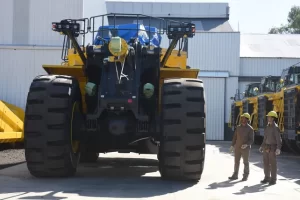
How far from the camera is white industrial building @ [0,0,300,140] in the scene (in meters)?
25.0

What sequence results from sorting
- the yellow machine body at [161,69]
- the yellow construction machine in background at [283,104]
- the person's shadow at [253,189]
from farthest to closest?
1. the yellow construction machine in background at [283,104]
2. the yellow machine body at [161,69]
3. the person's shadow at [253,189]

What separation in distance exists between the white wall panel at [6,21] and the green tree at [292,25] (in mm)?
60208

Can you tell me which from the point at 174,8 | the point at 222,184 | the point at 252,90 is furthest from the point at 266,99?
the point at 174,8

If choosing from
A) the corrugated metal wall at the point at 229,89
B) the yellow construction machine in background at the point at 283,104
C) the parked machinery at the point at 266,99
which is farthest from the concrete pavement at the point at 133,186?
the corrugated metal wall at the point at 229,89

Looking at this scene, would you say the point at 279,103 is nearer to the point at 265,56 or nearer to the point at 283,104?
the point at 283,104

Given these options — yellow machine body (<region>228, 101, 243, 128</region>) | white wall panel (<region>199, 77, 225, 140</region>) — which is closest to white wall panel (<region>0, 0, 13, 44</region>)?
yellow machine body (<region>228, 101, 243, 128</region>)

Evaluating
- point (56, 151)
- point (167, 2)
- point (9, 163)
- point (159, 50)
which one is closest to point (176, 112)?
point (159, 50)

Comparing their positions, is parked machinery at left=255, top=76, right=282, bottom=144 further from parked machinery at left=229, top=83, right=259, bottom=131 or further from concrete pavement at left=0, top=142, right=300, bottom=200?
concrete pavement at left=0, top=142, right=300, bottom=200

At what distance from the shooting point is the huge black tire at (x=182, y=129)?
32.8 feet

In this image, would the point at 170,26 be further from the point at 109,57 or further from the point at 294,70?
the point at 294,70

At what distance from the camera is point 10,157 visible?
53.3 ft

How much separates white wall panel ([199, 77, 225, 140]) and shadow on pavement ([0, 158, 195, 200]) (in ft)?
71.3

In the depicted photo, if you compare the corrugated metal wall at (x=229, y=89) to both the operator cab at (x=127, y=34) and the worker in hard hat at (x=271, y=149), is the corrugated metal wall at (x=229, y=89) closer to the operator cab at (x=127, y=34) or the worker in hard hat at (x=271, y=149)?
the operator cab at (x=127, y=34)

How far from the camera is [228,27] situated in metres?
42.6
